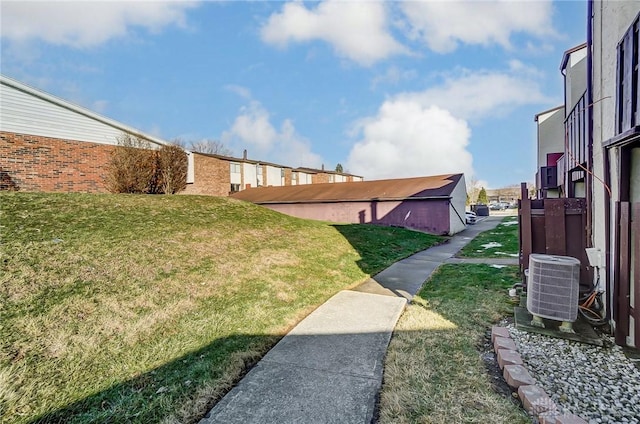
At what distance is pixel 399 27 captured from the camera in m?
9.22

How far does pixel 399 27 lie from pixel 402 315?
9200 mm

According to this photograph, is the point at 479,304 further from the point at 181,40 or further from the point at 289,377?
the point at 181,40

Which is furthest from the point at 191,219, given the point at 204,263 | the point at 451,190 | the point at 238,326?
the point at 451,190

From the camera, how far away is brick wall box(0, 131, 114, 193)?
11.2 m

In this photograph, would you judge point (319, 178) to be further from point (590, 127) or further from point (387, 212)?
point (590, 127)

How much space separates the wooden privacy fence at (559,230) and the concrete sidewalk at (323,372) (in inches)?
94.0

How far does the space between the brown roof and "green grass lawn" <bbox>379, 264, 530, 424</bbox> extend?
12097 mm

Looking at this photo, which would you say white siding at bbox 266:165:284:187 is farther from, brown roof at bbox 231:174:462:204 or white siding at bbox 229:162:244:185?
brown roof at bbox 231:174:462:204

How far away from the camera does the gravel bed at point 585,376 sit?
216cm

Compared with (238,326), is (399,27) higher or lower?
higher

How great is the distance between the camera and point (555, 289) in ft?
11.3

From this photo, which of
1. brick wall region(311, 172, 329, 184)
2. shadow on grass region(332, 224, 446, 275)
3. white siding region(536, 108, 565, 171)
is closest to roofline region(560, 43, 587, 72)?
white siding region(536, 108, 565, 171)

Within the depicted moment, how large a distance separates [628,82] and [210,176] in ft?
81.8

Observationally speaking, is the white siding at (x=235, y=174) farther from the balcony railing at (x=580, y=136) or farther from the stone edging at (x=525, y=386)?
the stone edging at (x=525, y=386)
